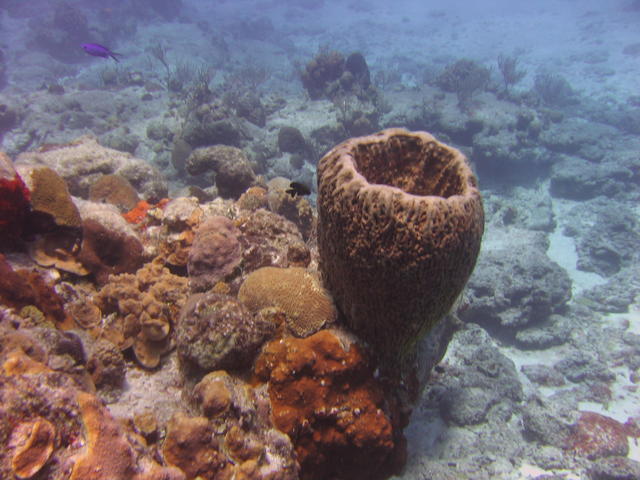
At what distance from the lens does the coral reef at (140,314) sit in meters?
3.24

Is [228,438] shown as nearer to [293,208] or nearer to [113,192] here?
[293,208]

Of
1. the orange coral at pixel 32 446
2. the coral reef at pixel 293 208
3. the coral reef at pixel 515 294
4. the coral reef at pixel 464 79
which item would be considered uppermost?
the orange coral at pixel 32 446

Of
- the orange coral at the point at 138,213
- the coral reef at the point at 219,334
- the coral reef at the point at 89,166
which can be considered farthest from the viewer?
the coral reef at the point at 89,166

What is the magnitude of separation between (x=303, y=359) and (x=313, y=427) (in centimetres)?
54

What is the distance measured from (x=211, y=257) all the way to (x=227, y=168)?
3.13 metres

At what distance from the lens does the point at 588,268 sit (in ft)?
38.5

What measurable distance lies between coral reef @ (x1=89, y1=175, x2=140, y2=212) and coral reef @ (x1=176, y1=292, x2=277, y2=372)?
3.83m

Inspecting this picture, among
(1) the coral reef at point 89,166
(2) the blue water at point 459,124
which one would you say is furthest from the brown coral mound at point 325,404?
(1) the coral reef at point 89,166

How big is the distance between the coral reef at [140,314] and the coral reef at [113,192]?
264 centimetres

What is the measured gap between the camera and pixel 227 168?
6.60m

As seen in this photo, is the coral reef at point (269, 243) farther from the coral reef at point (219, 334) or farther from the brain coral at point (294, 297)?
the coral reef at point (219, 334)

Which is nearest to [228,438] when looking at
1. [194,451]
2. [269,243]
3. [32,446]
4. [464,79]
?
[194,451]

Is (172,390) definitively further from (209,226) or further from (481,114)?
(481,114)

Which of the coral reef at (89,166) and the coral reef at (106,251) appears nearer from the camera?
the coral reef at (106,251)
